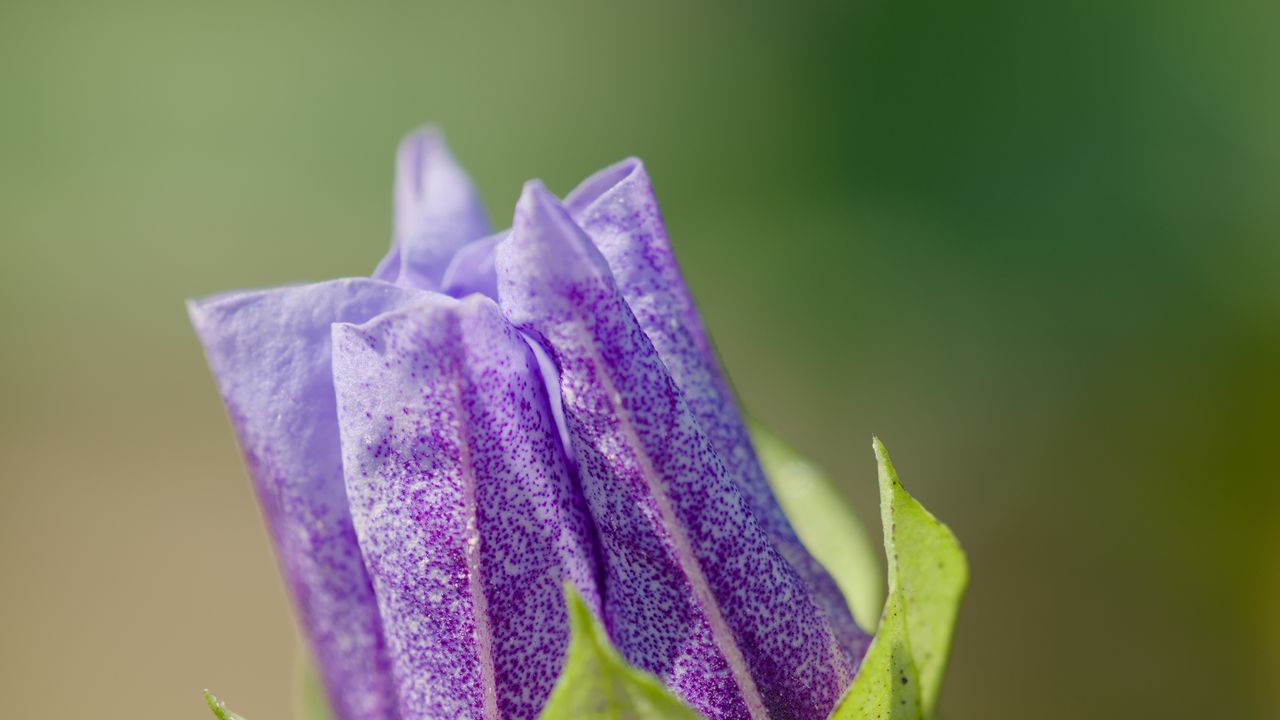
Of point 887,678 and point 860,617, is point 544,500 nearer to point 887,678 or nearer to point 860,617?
point 887,678

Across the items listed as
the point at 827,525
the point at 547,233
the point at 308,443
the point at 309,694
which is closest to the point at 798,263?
the point at 827,525

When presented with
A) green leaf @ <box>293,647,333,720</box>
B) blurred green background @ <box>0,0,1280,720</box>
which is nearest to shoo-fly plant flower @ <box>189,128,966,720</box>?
green leaf @ <box>293,647,333,720</box>

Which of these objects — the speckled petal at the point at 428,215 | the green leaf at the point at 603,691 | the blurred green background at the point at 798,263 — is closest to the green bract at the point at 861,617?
the green leaf at the point at 603,691

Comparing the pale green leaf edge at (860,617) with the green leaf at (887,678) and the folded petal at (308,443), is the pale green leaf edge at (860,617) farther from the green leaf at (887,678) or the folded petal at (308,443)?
the folded petal at (308,443)

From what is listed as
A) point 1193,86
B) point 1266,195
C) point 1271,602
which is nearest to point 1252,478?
point 1271,602

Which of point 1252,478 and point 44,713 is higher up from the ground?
point 1252,478

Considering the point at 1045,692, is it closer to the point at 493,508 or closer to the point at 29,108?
the point at 493,508
